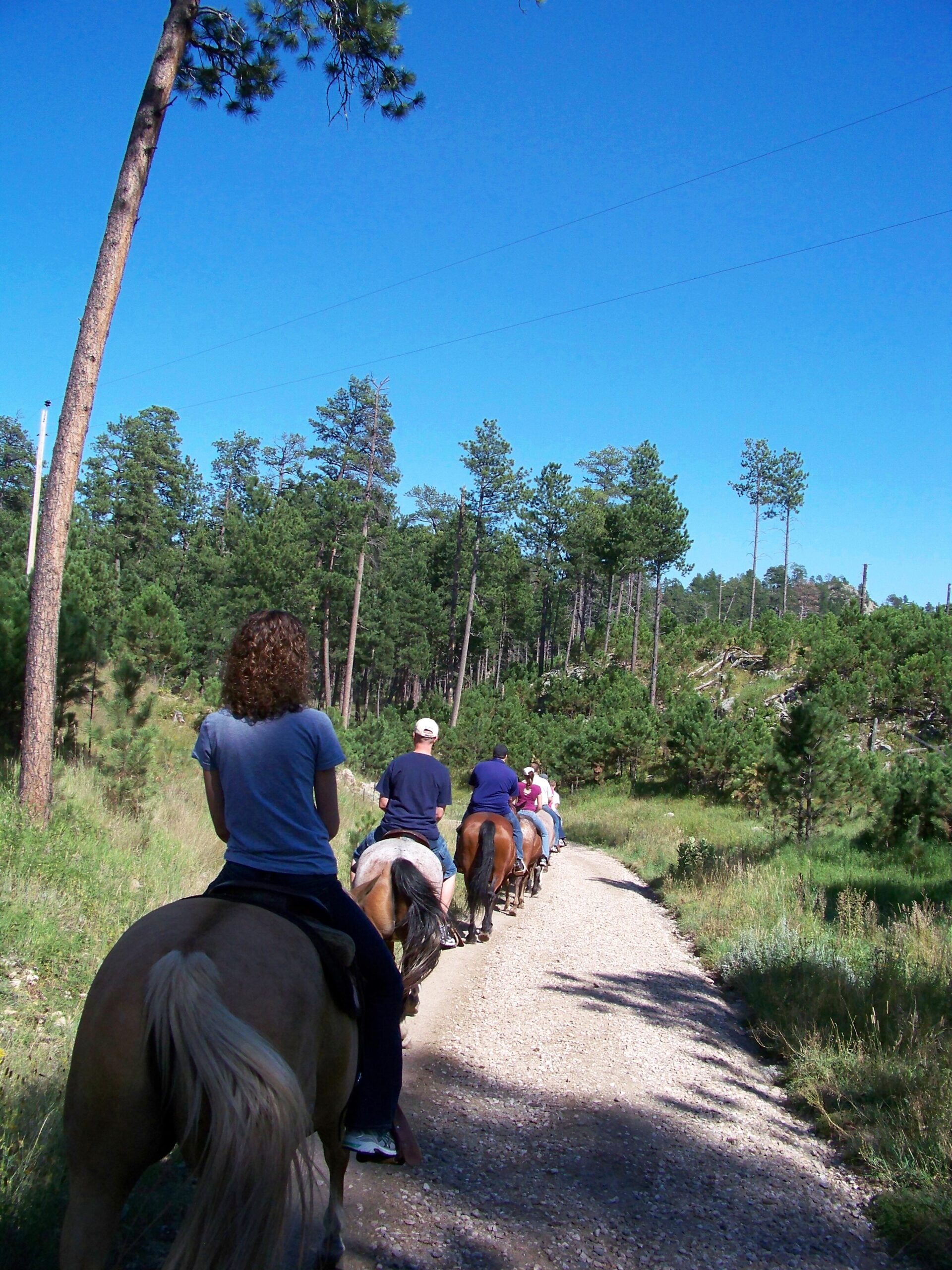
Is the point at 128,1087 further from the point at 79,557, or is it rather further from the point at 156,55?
the point at 79,557

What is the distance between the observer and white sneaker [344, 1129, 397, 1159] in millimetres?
3018

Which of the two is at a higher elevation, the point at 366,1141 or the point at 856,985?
the point at 366,1141

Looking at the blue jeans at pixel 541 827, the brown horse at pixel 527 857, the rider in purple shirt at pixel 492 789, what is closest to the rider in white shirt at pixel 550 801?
the blue jeans at pixel 541 827

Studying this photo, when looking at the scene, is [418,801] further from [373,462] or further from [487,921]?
[373,462]

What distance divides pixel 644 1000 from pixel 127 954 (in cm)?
604

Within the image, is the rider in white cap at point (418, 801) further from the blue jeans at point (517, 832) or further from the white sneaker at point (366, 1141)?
the blue jeans at point (517, 832)

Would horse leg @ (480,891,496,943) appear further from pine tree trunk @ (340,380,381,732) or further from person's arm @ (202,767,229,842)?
pine tree trunk @ (340,380,381,732)

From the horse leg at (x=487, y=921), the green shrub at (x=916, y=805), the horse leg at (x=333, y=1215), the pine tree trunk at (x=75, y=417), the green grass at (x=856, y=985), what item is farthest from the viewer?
the green shrub at (x=916, y=805)

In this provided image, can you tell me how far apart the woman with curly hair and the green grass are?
2.62m

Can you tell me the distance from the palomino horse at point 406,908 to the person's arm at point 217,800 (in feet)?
7.99

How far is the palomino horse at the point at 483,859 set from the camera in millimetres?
9211

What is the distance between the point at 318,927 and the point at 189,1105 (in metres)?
0.81

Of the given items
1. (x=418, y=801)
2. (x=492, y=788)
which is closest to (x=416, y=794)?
(x=418, y=801)

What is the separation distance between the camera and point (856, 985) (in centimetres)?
655
